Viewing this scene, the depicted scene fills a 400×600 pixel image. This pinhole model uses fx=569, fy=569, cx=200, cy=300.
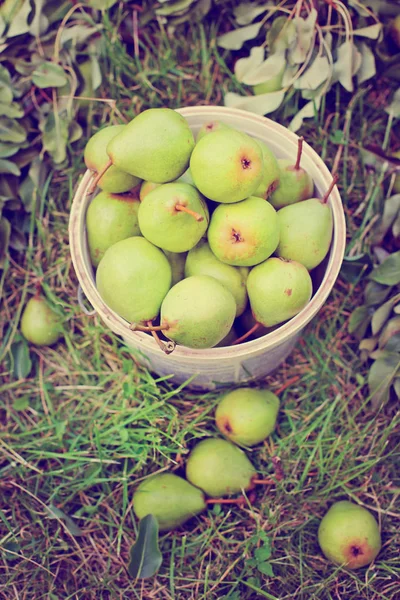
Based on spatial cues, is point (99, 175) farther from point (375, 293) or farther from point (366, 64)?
point (366, 64)

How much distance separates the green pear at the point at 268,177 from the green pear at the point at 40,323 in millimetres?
835

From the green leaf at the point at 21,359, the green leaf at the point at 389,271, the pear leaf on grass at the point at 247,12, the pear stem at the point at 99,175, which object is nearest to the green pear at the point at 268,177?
the pear stem at the point at 99,175

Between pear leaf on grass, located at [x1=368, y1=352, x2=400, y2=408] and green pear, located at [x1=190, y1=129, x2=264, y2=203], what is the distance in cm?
70

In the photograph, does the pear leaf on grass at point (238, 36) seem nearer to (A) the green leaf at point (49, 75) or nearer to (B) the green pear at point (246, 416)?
(A) the green leaf at point (49, 75)

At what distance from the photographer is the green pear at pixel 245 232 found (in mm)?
1301

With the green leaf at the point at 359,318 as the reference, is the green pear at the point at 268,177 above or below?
above

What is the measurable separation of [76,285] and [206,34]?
39.2 inches

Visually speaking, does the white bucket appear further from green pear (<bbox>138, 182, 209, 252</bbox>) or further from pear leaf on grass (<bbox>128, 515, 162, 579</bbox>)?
pear leaf on grass (<bbox>128, 515, 162, 579</bbox>)

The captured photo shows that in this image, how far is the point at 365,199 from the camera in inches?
74.5

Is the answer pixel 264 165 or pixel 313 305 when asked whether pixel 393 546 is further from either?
pixel 264 165

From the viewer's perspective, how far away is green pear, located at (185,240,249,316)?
1.38 metres

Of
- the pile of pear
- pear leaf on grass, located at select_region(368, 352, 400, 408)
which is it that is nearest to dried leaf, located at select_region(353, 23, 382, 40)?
the pile of pear

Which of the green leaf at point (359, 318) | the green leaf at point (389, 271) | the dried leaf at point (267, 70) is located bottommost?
the green leaf at point (359, 318)

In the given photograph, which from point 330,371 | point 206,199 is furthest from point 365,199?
point 206,199
